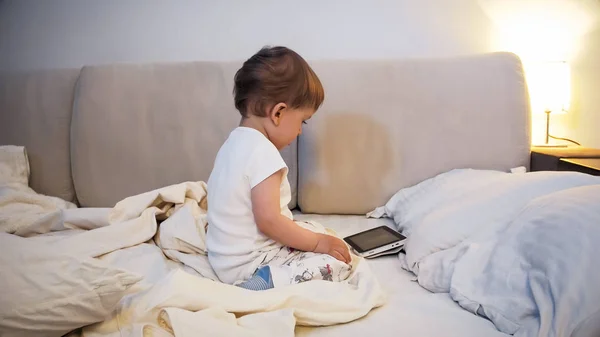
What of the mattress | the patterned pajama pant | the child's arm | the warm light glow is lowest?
the mattress

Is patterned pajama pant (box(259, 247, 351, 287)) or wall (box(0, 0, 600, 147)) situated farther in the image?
wall (box(0, 0, 600, 147))

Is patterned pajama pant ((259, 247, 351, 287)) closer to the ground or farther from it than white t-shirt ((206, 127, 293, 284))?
closer to the ground

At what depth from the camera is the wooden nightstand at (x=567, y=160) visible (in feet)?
3.69

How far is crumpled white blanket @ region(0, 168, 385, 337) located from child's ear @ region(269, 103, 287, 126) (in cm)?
38

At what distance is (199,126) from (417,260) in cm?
86

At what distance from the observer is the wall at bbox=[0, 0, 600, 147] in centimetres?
162

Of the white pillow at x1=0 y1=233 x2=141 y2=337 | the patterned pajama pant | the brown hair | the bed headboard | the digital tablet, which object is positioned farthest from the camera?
the bed headboard

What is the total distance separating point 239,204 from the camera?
895mm

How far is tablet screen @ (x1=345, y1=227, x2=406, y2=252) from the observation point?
3.43ft

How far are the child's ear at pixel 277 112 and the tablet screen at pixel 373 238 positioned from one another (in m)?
0.39

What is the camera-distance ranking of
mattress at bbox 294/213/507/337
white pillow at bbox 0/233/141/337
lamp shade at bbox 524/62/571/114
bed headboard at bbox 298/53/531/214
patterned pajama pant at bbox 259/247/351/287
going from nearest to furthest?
white pillow at bbox 0/233/141/337 < mattress at bbox 294/213/507/337 < patterned pajama pant at bbox 259/247/351/287 < bed headboard at bbox 298/53/531/214 < lamp shade at bbox 524/62/571/114

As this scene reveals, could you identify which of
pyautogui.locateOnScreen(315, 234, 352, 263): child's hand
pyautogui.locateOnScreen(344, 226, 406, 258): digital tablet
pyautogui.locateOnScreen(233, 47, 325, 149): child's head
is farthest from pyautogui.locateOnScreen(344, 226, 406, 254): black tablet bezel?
pyautogui.locateOnScreen(233, 47, 325, 149): child's head

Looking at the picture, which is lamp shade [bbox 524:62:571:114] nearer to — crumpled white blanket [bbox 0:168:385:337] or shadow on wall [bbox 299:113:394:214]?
shadow on wall [bbox 299:113:394:214]

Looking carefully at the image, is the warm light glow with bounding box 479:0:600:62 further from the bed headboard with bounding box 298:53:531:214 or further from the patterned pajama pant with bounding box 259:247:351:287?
the patterned pajama pant with bounding box 259:247:351:287
